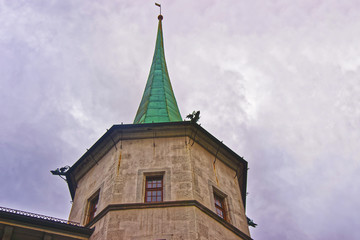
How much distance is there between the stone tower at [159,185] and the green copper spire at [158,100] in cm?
58

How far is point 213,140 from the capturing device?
2250cm

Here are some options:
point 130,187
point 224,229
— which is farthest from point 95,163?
point 224,229

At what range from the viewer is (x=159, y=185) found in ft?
64.2

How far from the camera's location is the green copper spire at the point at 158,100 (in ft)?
83.0

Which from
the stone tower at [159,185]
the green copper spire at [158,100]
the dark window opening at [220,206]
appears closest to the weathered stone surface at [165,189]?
the stone tower at [159,185]

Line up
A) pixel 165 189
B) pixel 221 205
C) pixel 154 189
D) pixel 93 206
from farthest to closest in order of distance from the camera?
pixel 221 205 < pixel 93 206 < pixel 154 189 < pixel 165 189

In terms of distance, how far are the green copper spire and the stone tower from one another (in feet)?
1.90

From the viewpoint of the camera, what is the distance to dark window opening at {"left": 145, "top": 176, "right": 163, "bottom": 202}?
18.9 meters

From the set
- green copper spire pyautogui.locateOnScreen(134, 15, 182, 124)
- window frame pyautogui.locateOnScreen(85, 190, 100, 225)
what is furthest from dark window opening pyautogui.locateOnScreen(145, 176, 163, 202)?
green copper spire pyautogui.locateOnScreen(134, 15, 182, 124)

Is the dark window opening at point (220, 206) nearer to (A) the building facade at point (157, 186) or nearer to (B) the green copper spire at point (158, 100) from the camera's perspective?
(A) the building facade at point (157, 186)

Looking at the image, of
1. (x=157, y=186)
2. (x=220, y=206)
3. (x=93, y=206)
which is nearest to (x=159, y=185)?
(x=157, y=186)

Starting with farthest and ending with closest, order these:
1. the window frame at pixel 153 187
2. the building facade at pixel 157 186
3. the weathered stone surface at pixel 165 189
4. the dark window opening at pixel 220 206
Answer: the dark window opening at pixel 220 206 < the window frame at pixel 153 187 < the building facade at pixel 157 186 < the weathered stone surface at pixel 165 189

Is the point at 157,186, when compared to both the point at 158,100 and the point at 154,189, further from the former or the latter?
the point at 158,100

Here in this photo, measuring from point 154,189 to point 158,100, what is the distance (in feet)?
30.5
